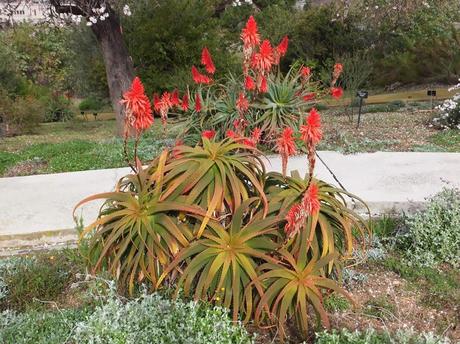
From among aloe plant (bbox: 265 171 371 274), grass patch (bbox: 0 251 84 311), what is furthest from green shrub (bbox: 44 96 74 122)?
aloe plant (bbox: 265 171 371 274)

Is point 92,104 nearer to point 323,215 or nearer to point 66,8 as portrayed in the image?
point 66,8

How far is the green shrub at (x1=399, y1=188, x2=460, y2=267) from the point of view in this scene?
3523 mm

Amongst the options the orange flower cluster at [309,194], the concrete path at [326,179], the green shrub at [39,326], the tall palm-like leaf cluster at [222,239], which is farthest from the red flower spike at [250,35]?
the concrete path at [326,179]

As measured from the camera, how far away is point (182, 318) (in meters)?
2.53

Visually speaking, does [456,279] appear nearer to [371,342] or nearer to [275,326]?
[371,342]

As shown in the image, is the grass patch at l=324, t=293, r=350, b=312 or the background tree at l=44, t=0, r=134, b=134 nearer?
the grass patch at l=324, t=293, r=350, b=312

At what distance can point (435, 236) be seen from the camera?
11.8 feet

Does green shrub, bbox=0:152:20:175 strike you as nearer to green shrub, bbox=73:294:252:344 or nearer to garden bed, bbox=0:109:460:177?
garden bed, bbox=0:109:460:177

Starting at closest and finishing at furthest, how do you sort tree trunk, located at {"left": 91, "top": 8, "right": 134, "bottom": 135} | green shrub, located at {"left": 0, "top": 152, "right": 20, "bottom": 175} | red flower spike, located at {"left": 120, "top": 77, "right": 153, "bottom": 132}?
red flower spike, located at {"left": 120, "top": 77, "right": 153, "bottom": 132}
green shrub, located at {"left": 0, "top": 152, "right": 20, "bottom": 175}
tree trunk, located at {"left": 91, "top": 8, "right": 134, "bottom": 135}

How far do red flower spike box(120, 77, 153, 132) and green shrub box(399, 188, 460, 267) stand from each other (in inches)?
79.7

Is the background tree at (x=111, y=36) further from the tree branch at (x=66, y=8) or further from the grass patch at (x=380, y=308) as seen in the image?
the grass patch at (x=380, y=308)

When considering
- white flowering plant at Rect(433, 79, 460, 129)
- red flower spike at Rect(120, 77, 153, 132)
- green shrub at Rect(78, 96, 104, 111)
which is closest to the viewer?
red flower spike at Rect(120, 77, 153, 132)

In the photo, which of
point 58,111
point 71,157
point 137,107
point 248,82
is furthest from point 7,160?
point 58,111

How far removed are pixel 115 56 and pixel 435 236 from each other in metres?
8.26
